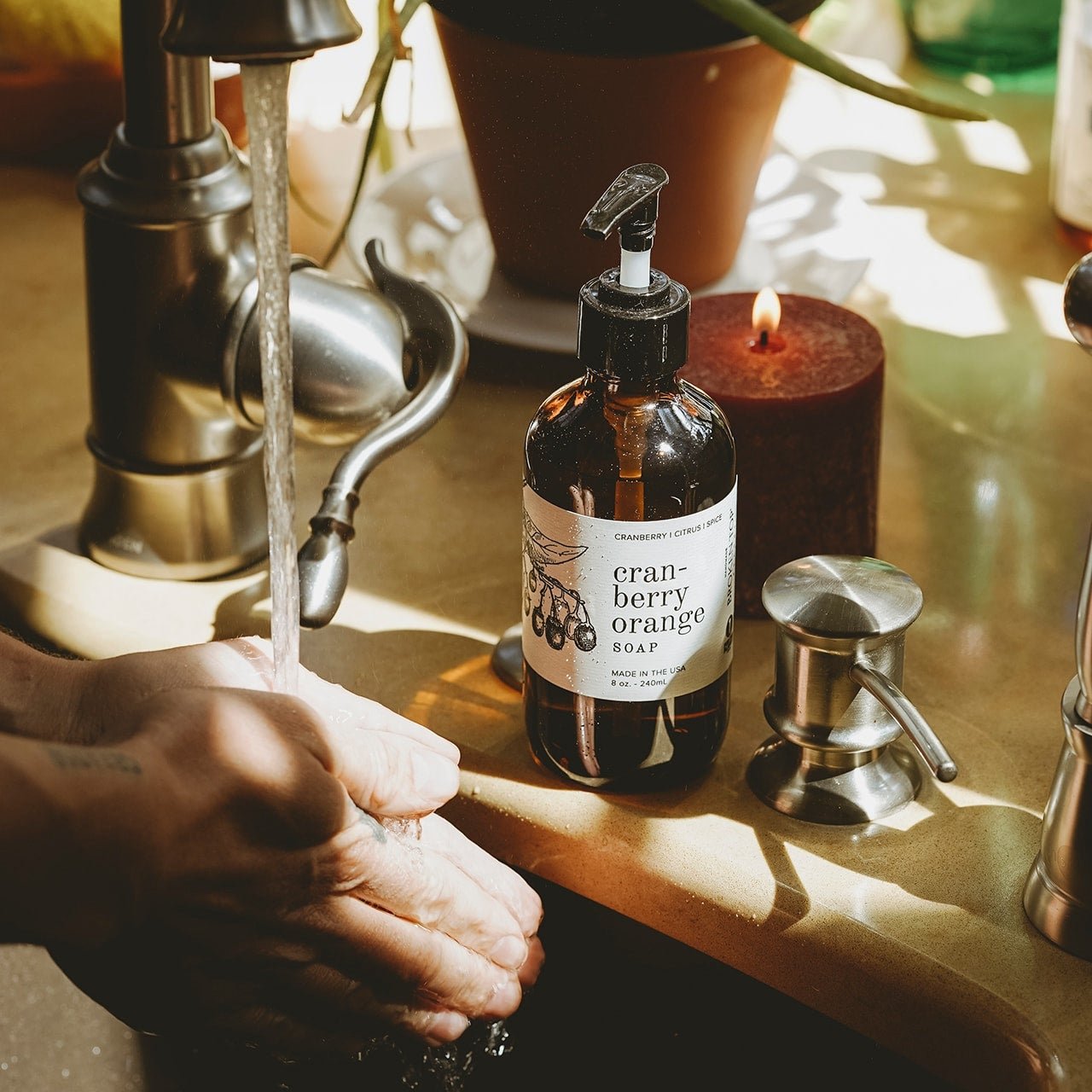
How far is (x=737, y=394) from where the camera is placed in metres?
0.60

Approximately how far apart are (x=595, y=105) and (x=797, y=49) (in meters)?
0.14


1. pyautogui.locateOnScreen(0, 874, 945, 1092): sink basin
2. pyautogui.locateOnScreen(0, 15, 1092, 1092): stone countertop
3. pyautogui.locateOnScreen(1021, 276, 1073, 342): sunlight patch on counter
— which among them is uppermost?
pyautogui.locateOnScreen(1021, 276, 1073, 342): sunlight patch on counter

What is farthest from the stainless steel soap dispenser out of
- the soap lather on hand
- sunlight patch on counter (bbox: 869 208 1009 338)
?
sunlight patch on counter (bbox: 869 208 1009 338)

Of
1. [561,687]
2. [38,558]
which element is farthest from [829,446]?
[38,558]

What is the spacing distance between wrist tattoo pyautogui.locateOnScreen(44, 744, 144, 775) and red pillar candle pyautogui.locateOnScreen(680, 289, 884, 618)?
0.28 metres

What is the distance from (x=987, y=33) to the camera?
114cm

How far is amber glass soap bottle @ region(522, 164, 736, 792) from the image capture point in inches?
19.9

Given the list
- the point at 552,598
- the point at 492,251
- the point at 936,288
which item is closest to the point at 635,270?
the point at 552,598

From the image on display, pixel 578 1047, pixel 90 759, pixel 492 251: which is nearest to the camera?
pixel 90 759

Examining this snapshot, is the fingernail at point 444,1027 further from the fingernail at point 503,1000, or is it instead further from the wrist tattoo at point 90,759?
the wrist tattoo at point 90,759

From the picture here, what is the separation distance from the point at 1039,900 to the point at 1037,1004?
0.04m

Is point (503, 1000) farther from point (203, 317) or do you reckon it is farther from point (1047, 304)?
point (1047, 304)

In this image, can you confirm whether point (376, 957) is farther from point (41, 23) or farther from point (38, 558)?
point (41, 23)

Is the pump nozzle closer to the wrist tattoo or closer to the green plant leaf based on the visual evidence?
the green plant leaf
